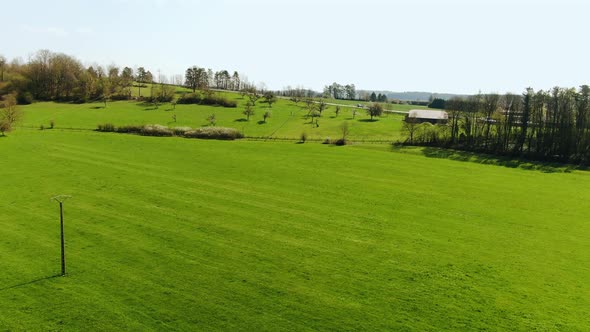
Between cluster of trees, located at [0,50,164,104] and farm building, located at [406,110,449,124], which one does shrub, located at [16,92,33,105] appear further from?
farm building, located at [406,110,449,124]

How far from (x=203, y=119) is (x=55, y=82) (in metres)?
64.0

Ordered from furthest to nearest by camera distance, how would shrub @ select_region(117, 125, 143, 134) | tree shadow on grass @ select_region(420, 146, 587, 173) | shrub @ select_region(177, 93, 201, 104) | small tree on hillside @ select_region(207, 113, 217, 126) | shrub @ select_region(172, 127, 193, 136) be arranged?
1. shrub @ select_region(177, 93, 201, 104)
2. small tree on hillside @ select_region(207, 113, 217, 126)
3. shrub @ select_region(117, 125, 143, 134)
4. shrub @ select_region(172, 127, 193, 136)
5. tree shadow on grass @ select_region(420, 146, 587, 173)

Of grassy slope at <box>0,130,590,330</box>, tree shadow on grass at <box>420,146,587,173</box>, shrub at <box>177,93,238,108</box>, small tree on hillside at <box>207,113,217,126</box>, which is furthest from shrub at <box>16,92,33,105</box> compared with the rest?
tree shadow on grass at <box>420,146,587,173</box>

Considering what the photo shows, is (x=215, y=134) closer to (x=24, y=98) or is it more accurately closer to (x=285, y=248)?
(x=285, y=248)

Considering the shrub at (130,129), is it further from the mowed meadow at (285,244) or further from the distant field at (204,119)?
the mowed meadow at (285,244)

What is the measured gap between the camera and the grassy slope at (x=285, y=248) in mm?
24500

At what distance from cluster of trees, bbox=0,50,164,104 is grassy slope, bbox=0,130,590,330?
82.0 metres

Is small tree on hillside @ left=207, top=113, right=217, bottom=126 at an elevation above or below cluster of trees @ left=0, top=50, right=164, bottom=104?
below

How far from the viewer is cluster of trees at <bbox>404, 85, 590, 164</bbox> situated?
263 feet

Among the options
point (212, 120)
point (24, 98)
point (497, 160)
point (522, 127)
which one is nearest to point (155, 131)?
point (212, 120)

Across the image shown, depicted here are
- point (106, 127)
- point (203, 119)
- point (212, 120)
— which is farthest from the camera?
point (203, 119)

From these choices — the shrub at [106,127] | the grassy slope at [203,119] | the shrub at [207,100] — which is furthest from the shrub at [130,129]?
the shrub at [207,100]

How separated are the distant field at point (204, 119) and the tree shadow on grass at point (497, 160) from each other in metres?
17.5

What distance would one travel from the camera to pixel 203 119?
11575 centimetres
